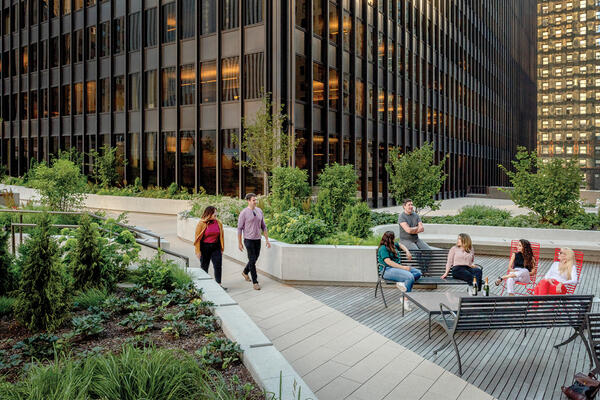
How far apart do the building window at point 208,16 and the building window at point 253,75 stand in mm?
3344

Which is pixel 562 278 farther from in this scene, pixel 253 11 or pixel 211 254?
pixel 253 11

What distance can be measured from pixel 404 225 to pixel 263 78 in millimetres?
15343

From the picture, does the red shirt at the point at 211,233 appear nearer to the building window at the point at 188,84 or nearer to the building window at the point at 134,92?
the building window at the point at 188,84

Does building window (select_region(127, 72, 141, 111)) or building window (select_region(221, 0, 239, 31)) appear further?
building window (select_region(127, 72, 141, 111))

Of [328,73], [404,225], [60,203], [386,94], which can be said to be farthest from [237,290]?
[386,94]

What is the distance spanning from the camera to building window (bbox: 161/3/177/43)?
89.5ft

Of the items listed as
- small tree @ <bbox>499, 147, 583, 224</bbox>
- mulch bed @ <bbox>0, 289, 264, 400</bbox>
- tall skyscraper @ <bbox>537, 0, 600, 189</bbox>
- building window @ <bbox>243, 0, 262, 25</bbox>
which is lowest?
mulch bed @ <bbox>0, 289, 264, 400</bbox>

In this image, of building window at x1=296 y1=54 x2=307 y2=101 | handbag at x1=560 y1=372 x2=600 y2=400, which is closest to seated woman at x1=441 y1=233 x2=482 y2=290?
handbag at x1=560 y1=372 x2=600 y2=400

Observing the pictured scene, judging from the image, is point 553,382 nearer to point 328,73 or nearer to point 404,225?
point 404,225

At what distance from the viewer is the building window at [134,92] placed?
96.1ft

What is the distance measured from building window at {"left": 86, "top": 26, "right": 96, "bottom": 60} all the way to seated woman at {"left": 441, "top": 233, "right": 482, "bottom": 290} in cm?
3098

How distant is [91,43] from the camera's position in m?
32.3

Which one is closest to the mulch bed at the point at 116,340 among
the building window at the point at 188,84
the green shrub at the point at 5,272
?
the green shrub at the point at 5,272

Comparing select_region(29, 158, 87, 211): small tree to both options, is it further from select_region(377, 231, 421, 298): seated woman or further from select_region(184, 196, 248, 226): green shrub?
select_region(377, 231, 421, 298): seated woman
